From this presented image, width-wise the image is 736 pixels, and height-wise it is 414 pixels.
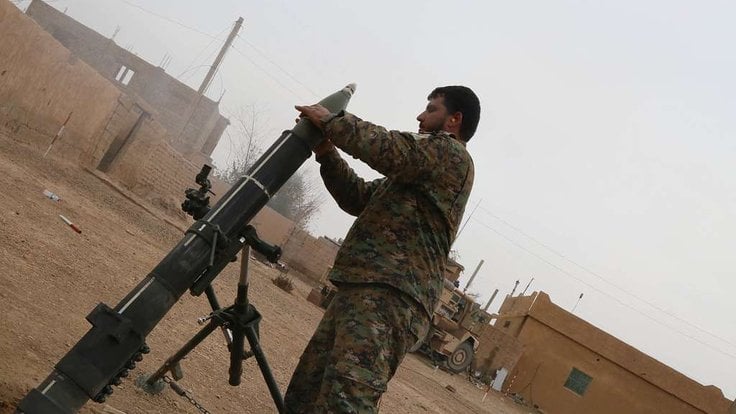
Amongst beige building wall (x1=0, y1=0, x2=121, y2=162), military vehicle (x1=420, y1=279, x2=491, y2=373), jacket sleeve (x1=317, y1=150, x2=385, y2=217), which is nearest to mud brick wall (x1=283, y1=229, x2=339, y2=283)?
military vehicle (x1=420, y1=279, x2=491, y2=373)

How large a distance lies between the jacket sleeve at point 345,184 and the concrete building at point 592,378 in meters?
21.1

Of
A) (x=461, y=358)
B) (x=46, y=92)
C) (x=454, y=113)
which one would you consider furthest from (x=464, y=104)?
(x=461, y=358)

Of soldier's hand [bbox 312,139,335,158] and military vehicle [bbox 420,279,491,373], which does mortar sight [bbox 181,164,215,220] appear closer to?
soldier's hand [bbox 312,139,335,158]

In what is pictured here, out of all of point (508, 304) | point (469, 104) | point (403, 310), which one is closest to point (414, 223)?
point (403, 310)

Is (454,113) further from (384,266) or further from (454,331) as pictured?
(454,331)

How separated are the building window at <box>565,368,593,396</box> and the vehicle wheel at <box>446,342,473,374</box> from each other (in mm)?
6557

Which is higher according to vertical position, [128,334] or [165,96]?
[165,96]

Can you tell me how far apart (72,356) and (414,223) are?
47.1 inches

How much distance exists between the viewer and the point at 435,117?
2584 millimetres

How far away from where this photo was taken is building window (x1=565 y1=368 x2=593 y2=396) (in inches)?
908

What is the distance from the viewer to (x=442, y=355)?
19.5 meters

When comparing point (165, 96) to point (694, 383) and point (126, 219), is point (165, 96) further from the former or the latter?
point (694, 383)

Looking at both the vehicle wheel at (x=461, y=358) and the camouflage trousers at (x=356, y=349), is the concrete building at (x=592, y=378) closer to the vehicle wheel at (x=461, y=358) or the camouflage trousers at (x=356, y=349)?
the vehicle wheel at (x=461, y=358)

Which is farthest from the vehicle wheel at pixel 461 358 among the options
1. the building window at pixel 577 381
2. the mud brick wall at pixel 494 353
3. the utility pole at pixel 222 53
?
the utility pole at pixel 222 53
